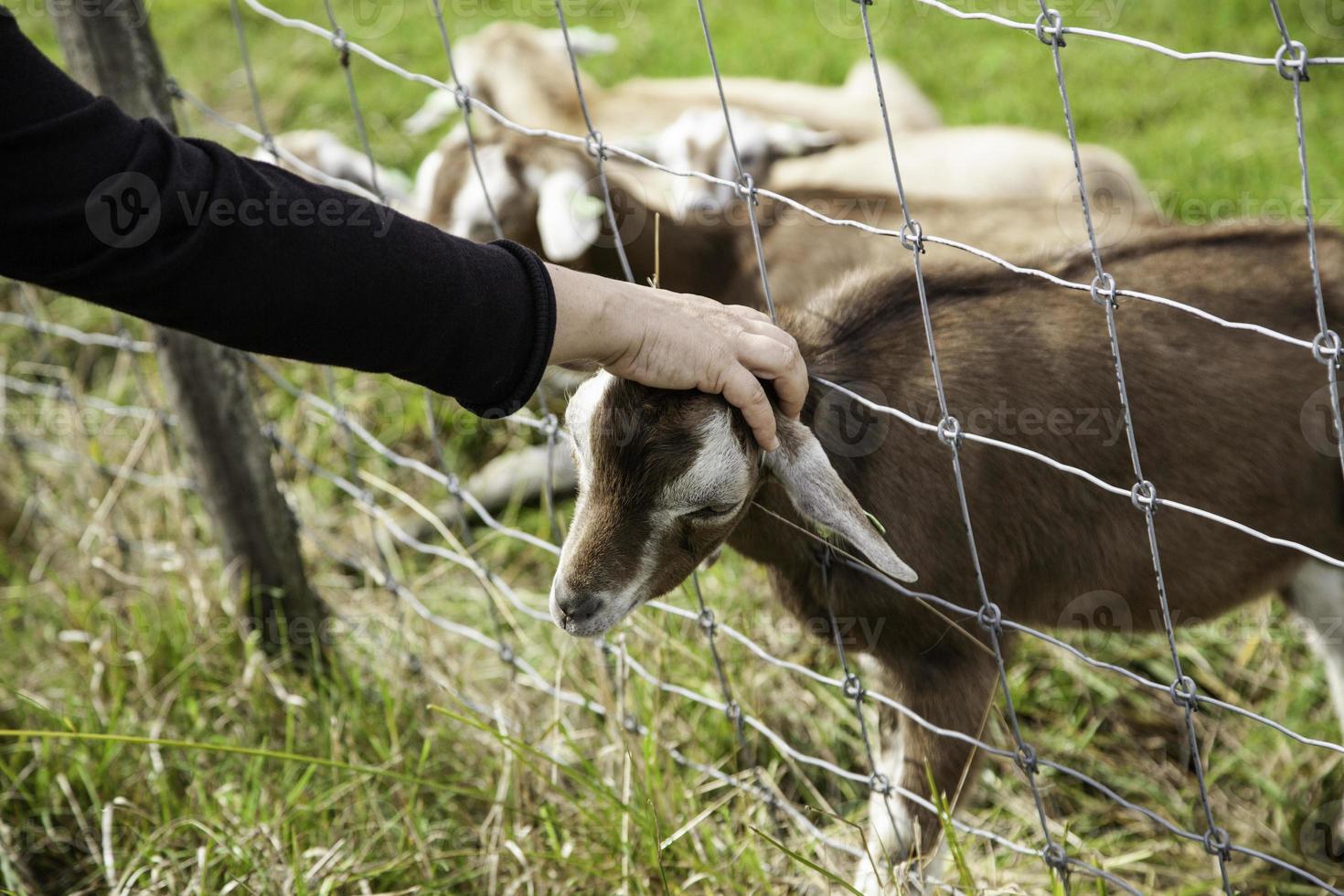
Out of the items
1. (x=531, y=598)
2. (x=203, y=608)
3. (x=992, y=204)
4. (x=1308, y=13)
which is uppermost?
(x=1308, y=13)

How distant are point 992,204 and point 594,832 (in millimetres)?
2869

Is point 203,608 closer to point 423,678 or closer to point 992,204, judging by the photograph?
point 423,678

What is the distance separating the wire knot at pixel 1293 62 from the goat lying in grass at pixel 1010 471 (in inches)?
39.1

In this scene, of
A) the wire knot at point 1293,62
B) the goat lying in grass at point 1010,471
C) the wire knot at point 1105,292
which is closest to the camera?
the wire knot at point 1293,62

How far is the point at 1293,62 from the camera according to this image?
1276 mm

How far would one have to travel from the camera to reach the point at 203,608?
10.2 feet

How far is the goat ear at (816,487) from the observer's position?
1.95 metres

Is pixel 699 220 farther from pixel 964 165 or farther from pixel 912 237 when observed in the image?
pixel 912 237

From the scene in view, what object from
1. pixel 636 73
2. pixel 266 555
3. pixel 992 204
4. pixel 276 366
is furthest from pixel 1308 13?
pixel 266 555

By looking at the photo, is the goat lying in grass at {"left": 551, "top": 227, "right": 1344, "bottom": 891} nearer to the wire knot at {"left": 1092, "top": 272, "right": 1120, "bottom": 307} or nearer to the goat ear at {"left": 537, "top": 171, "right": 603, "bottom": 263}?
the wire knot at {"left": 1092, "top": 272, "right": 1120, "bottom": 307}

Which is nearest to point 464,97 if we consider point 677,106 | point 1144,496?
point 1144,496

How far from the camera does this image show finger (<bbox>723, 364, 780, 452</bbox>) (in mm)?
1771

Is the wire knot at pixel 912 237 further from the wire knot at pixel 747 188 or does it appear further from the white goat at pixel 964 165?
the white goat at pixel 964 165

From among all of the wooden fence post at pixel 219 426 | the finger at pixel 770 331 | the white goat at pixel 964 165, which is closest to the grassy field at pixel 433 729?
the wooden fence post at pixel 219 426
